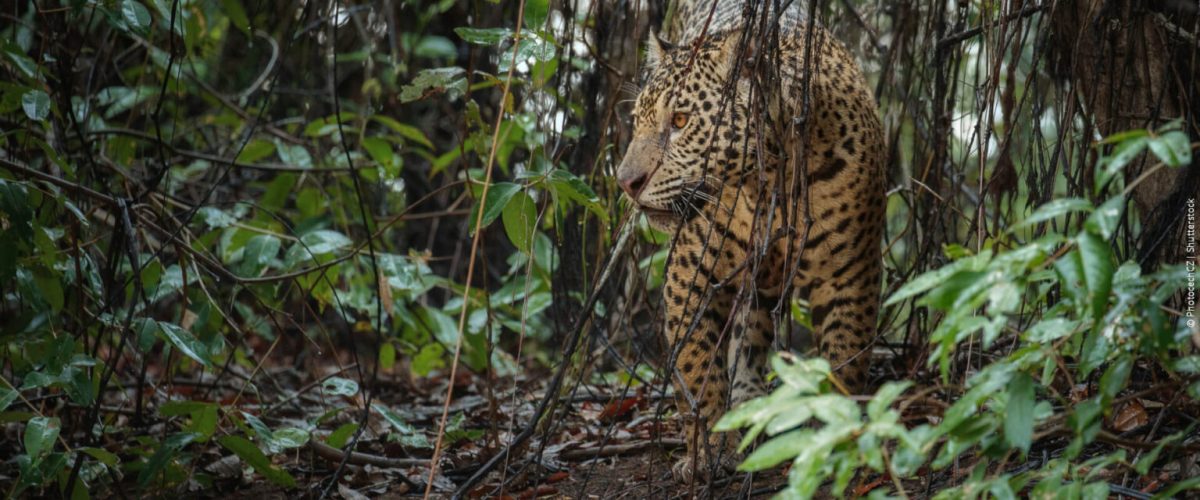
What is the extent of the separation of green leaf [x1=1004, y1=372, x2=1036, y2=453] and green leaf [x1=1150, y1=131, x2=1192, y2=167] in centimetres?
51

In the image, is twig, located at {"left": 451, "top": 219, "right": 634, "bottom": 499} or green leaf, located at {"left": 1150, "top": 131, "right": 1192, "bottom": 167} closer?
green leaf, located at {"left": 1150, "top": 131, "right": 1192, "bottom": 167}

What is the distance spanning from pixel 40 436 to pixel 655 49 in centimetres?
276

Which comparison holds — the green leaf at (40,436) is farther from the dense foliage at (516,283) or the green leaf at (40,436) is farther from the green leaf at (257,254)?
the green leaf at (257,254)

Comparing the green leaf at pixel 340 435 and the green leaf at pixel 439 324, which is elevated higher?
the green leaf at pixel 439 324

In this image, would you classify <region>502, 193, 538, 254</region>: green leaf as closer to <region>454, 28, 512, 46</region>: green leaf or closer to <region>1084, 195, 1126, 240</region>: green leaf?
<region>454, 28, 512, 46</region>: green leaf

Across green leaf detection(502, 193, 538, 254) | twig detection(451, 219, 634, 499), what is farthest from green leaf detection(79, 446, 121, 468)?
green leaf detection(502, 193, 538, 254)

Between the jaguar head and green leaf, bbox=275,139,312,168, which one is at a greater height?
the jaguar head

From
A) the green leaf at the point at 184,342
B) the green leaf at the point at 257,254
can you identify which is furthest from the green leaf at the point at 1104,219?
the green leaf at the point at 257,254

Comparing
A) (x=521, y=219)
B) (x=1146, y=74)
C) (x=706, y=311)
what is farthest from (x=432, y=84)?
(x=1146, y=74)

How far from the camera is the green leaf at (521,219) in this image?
3.72 meters

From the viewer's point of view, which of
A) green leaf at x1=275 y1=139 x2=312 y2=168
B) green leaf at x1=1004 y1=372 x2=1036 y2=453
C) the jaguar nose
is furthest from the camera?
green leaf at x1=275 y1=139 x2=312 y2=168

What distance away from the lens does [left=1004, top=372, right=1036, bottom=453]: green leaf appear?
6.78 feet

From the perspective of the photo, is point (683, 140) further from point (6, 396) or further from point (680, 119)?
point (6, 396)

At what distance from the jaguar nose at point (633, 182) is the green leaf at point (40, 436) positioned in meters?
2.11
